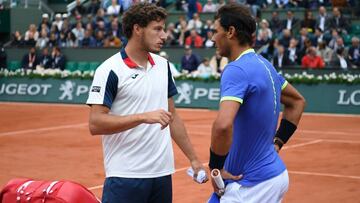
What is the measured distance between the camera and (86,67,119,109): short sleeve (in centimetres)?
517

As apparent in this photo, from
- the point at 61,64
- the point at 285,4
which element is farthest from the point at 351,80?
the point at 61,64

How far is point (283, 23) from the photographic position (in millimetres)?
28047

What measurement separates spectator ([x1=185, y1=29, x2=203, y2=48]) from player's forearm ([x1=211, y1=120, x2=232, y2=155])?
23.5 metres

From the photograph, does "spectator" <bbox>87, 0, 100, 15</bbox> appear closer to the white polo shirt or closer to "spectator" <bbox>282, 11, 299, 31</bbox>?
"spectator" <bbox>282, 11, 299, 31</bbox>

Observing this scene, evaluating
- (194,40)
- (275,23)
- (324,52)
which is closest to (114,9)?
(194,40)

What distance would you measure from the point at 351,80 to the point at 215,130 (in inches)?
716

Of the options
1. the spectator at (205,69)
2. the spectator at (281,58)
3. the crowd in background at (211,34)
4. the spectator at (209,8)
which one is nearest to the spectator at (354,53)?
the crowd in background at (211,34)

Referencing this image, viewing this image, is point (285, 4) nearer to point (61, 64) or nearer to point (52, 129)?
point (61, 64)

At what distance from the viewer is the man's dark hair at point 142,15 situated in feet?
17.5

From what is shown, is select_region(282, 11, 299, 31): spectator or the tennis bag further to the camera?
select_region(282, 11, 299, 31): spectator

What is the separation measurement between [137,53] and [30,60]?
993 inches

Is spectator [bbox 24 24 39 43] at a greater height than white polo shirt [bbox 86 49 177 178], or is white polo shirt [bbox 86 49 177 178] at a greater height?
white polo shirt [bbox 86 49 177 178]

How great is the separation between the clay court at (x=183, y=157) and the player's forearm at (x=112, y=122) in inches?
193

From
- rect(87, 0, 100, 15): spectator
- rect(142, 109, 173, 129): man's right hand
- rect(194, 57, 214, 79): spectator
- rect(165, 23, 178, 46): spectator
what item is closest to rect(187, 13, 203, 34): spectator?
rect(165, 23, 178, 46): spectator
